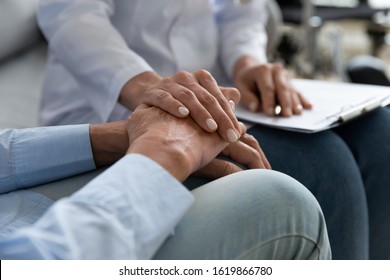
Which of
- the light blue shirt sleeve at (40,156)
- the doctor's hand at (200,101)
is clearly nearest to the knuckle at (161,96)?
the doctor's hand at (200,101)

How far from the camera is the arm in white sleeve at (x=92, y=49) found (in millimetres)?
803

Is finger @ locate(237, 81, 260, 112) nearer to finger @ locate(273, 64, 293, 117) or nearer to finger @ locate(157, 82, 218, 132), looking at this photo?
finger @ locate(273, 64, 293, 117)

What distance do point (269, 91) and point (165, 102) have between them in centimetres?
28

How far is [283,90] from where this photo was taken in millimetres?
831

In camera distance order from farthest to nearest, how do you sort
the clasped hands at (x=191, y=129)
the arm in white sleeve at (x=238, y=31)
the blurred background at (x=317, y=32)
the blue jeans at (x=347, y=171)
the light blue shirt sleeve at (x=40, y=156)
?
the blurred background at (x=317, y=32)
the arm in white sleeve at (x=238, y=31)
the blue jeans at (x=347, y=171)
the light blue shirt sleeve at (x=40, y=156)
the clasped hands at (x=191, y=129)

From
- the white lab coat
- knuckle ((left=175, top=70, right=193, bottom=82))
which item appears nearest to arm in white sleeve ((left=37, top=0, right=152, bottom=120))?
the white lab coat

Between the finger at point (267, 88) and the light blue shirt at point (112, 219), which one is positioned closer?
the light blue shirt at point (112, 219)

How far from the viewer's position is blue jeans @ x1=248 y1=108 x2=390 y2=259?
73cm

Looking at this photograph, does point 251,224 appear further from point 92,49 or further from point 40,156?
point 92,49

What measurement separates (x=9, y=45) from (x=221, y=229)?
29.0 inches

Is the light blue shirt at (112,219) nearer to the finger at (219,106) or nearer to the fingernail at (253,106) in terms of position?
the finger at (219,106)

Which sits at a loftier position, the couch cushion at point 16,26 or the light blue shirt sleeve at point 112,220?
the light blue shirt sleeve at point 112,220

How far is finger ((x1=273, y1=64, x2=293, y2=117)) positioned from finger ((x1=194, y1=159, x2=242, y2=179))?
0.20 m
